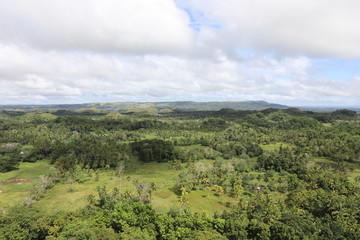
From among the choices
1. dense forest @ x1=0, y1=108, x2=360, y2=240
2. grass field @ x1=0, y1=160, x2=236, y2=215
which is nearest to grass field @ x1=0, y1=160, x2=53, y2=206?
grass field @ x1=0, y1=160, x2=236, y2=215

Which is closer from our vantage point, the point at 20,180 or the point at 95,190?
the point at 95,190

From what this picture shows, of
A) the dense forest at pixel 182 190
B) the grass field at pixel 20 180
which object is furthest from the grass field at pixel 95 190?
the dense forest at pixel 182 190

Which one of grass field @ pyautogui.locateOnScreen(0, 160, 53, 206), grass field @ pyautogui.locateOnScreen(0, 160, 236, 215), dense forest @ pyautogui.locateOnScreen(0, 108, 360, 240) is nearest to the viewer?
dense forest @ pyautogui.locateOnScreen(0, 108, 360, 240)

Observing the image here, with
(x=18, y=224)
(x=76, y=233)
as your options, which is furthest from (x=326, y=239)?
(x=18, y=224)

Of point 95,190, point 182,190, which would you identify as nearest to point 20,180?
point 95,190

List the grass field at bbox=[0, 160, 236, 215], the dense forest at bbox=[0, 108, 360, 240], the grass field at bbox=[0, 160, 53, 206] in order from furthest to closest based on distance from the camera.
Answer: the grass field at bbox=[0, 160, 53, 206] < the grass field at bbox=[0, 160, 236, 215] < the dense forest at bbox=[0, 108, 360, 240]

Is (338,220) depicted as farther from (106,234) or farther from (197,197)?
(106,234)

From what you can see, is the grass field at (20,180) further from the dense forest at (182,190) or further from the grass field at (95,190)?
the dense forest at (182,190)

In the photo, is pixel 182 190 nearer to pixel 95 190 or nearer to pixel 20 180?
pixel 95 190

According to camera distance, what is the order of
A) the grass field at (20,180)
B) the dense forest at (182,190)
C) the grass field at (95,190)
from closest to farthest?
the dense forest at (182,190) → the grass field at (95,190) → the grass field at (20,180)

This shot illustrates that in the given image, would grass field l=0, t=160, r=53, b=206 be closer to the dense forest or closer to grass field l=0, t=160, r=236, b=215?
grass field l=0, t=160, r=236, b=215
